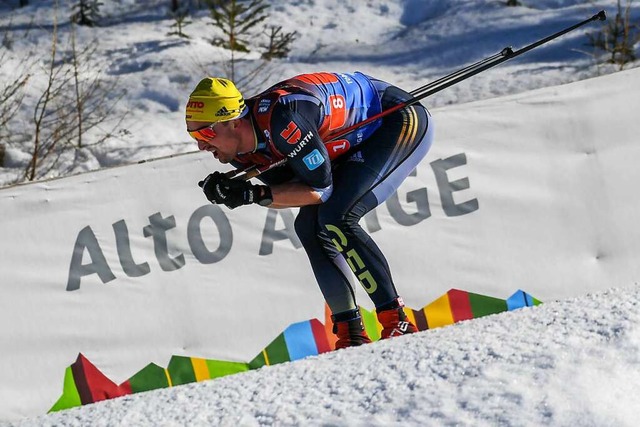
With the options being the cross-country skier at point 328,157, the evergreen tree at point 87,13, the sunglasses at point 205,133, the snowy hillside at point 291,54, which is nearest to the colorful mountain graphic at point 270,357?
the cross-country skier at point 328,157

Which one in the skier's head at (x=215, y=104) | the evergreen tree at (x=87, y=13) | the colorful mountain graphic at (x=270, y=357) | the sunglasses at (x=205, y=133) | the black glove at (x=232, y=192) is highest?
the evergreen tree at (x=87, y=13)

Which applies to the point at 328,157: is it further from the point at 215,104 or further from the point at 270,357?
the point at 270,357

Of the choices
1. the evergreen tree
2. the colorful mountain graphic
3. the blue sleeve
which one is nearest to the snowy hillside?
the evergreen tree

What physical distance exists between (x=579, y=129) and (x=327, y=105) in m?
2.84

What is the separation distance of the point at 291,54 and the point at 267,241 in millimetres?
7827

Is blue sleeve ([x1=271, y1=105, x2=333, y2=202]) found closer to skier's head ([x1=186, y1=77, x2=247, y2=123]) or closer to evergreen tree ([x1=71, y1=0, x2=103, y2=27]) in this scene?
skier's head ([x1=186, y1=77, x2=247, y2=123])

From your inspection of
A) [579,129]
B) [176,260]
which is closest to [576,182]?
[579,129]

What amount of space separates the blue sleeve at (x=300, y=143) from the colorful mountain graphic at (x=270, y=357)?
7.43ft

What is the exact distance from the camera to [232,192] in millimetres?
3893

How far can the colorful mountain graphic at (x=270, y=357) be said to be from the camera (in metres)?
5.78

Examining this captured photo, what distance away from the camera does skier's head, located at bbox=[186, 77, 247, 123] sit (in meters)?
3.86

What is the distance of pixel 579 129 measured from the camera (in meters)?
6.32

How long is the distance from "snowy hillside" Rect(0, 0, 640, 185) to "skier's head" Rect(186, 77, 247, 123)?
6251mm

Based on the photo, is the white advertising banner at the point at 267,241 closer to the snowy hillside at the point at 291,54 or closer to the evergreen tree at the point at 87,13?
the snowy hillside at the point at 291,54
